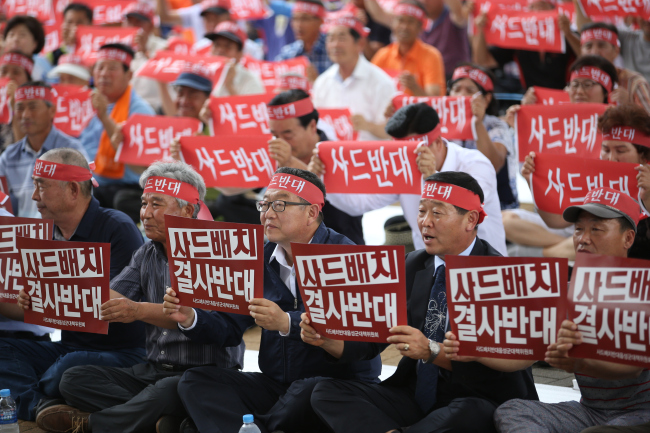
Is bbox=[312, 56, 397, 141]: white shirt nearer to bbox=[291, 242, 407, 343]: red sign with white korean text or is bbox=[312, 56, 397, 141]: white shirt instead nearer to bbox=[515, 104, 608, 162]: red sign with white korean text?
bbox=[515, 104, 608, 162]: red sign with white korean text

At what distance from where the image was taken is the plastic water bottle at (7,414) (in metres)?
4.41

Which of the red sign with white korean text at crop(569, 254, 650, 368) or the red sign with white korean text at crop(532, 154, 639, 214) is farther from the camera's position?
the red sign with white korean text at crop(532, 154, 639, 214)

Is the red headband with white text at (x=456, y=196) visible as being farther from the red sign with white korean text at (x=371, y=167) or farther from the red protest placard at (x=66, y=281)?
the red protest placard at (x=66, y=281)

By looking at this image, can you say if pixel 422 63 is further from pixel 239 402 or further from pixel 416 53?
pixel 239 402

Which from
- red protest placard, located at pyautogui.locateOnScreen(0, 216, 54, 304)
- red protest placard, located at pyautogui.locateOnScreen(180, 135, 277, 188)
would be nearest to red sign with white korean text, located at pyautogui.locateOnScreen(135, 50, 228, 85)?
red protest placard, located at pyautogui.locateOnScreen(180, 135, 277, 188)

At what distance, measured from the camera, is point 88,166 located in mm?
5379

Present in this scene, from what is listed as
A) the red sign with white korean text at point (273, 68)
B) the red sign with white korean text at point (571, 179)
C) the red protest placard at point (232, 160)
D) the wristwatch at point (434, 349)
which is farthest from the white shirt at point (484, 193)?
the red sign with white korean text at point (273, 68)

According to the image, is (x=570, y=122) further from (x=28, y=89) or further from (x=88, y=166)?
(x=28, y=89)

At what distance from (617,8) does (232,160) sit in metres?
3.89

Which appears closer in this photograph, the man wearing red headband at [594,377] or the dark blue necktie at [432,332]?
the man wearing red headband at [594,377]

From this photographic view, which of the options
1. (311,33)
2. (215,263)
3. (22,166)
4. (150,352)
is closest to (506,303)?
(215,263)

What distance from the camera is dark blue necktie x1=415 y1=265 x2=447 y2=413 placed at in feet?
13.1

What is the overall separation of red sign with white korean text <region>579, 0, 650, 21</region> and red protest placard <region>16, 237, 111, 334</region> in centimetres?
547

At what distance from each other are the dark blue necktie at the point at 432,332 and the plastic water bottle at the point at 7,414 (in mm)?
2150
